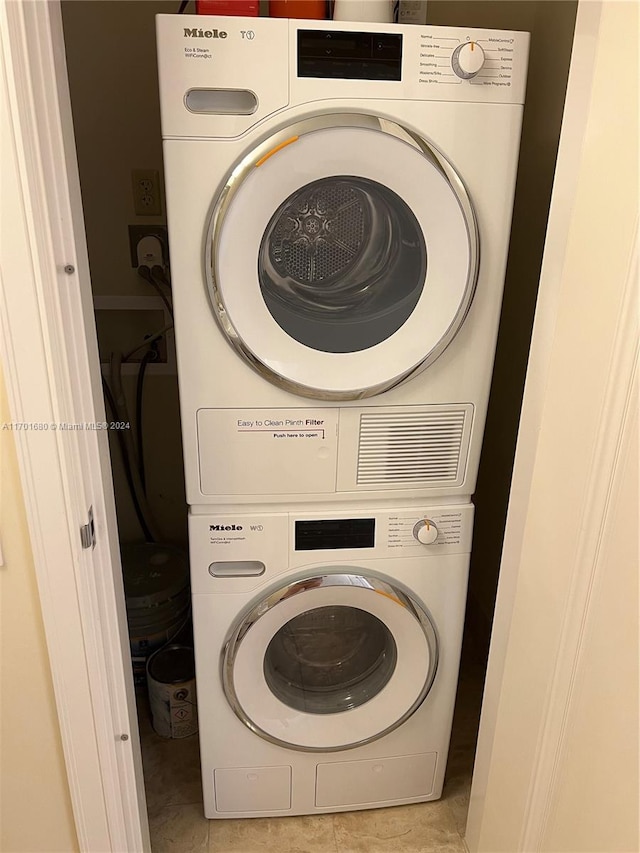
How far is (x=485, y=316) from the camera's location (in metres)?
1.21

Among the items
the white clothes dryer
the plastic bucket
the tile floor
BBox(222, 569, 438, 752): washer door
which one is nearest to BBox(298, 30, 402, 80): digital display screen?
the white clothes dryer

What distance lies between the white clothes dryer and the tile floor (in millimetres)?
826

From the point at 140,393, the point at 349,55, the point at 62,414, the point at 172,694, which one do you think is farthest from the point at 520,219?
the point at 172,694

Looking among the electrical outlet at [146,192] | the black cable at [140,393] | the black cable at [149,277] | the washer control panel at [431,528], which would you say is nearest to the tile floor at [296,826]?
the washer control panel at [431,528]

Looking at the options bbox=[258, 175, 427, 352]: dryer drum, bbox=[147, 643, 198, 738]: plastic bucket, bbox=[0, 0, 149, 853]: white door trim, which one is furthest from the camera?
bbox=[147, 643, 198, 738]: plastic bucket

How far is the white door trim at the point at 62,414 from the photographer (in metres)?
0.83

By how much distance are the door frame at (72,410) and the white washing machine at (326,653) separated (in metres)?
0.18

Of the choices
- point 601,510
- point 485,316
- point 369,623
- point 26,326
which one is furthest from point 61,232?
point 369,623

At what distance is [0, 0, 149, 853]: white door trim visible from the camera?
0.83m

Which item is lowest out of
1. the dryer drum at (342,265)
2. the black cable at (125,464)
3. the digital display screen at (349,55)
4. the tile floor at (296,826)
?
the tile floor at (296,826)

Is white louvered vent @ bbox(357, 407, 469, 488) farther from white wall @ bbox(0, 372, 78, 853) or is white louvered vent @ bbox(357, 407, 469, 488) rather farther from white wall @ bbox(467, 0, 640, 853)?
white wall @ bbox(0, 372, 78, 853)

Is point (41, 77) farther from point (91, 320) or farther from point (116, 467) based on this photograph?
point (116, 467)

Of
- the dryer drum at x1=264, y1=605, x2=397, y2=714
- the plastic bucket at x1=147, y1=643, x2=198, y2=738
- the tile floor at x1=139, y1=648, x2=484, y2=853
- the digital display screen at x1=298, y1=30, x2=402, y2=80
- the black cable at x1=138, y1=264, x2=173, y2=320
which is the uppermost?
the digital display screen at x1=298, y1=30, x2=402, y2=80

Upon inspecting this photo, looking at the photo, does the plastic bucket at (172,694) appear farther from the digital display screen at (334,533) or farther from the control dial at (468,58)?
the control dial at (468,58)
